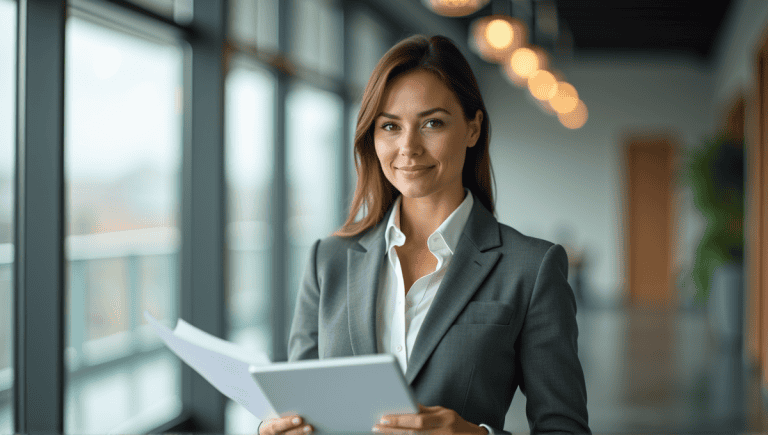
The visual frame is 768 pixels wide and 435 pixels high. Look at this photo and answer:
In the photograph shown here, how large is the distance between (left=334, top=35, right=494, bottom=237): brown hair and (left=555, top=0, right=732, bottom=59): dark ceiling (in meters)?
7.20

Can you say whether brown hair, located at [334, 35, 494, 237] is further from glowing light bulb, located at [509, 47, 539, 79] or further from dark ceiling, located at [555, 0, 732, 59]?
dark ceiling, located at [555, 0, 732, 59]

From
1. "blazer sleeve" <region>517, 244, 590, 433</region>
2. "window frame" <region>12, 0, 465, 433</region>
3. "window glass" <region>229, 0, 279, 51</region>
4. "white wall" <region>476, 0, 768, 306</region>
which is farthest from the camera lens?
"white wall" <region>476, 0, 768, 306</region>

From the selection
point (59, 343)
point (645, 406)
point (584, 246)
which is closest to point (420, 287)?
point (59, 343)

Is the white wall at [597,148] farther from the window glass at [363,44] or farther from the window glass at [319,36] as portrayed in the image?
the window glass at [319,36]

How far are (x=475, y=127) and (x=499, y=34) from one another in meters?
3.03

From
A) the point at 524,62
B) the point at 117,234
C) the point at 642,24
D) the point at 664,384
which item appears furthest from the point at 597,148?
the point at 117,234

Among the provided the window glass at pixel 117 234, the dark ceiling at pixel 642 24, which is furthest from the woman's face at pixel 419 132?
the dark ceiling at pixel 642 24

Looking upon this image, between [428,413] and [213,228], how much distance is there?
9.80 feet

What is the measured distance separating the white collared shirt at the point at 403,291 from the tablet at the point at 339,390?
0.86 feet

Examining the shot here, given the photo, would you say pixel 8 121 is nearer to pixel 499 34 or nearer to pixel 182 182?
pixel 182 182

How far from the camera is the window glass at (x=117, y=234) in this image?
466cm

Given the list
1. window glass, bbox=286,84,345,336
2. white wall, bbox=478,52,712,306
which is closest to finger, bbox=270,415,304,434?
window glass, bbox=286,84,345,336

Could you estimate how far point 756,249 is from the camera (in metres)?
5.84

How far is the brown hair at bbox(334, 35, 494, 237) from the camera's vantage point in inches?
52.4
